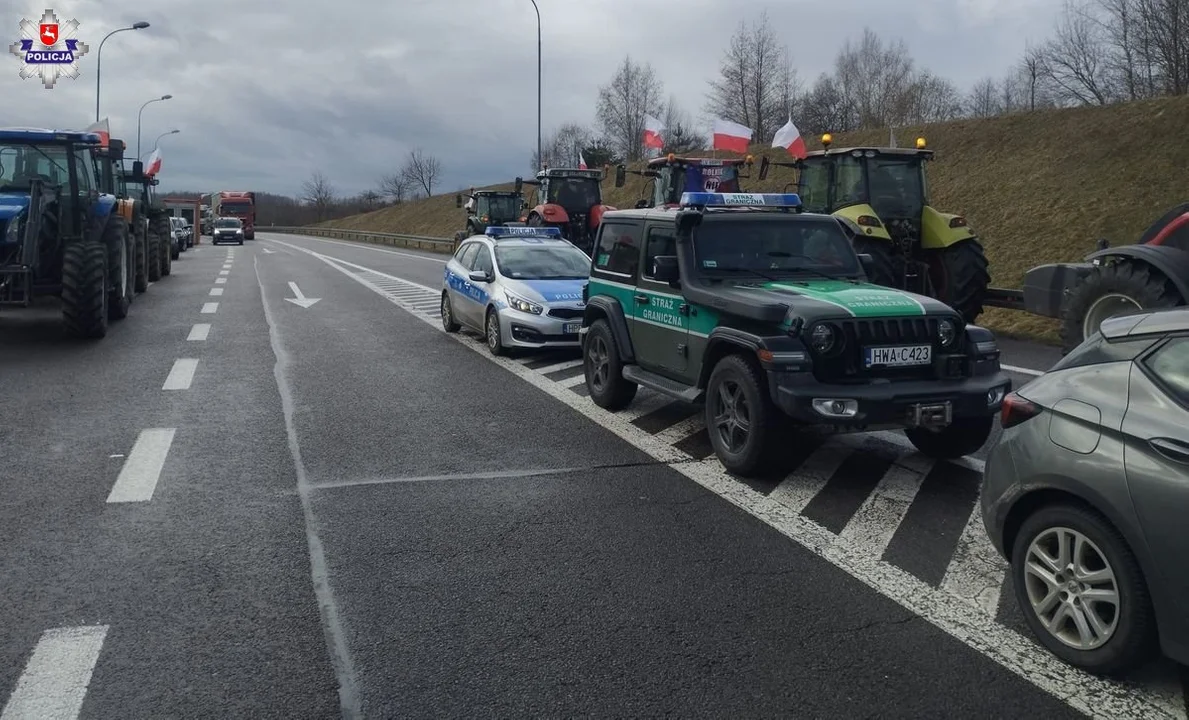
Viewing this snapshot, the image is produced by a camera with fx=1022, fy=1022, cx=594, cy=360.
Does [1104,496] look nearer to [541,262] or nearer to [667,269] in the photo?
[667,269]

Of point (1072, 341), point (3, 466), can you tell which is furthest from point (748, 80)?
point (3, 466)

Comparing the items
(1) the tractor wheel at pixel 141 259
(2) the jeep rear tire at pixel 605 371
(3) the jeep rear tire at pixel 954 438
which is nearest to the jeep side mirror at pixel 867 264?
(3) the jeep rear tire at pixel 954 438

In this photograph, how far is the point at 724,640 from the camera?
4340 millimetres

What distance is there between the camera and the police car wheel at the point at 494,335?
12.6 m

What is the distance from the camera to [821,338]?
654 cm

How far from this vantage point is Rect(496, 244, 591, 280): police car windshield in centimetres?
1316

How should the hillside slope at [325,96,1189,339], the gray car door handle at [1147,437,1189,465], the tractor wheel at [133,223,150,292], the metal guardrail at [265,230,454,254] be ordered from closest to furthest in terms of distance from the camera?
the gray car door handle at [1147,437,1189,465] → the hillside slope at [325,96,1189,339] → the tractor wheel at [133,223,150,292] → the metal guardrail at [265,230,454,254]

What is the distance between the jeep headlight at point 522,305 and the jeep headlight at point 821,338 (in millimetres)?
6058

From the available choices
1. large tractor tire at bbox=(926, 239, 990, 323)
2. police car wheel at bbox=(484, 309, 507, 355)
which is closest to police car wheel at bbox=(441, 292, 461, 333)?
police car wheel at bbox=(484, 309, 507, 355)

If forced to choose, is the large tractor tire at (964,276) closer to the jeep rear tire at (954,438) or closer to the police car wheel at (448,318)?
the jeep rear tire at (954,438)

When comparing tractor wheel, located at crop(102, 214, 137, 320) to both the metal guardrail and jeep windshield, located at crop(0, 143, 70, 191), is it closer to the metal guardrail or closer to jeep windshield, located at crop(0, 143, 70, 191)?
jeep windshield, located at crop(0, 143, 70, 191)

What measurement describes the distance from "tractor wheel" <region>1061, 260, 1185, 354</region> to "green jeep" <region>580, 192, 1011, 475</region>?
3446 mm

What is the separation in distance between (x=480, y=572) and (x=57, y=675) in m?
1.93

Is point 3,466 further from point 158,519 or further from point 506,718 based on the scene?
point 506,718
